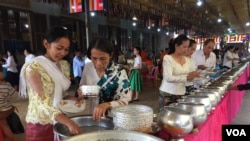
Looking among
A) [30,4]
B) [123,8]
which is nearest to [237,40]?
[123,8]

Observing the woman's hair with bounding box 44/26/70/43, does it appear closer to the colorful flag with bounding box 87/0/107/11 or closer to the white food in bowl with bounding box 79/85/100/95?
the white food in bowl with bounding box 79/85/100/95

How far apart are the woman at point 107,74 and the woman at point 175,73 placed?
991 mm

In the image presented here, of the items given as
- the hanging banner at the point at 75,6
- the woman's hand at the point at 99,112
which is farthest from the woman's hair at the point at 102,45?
the hanging banner at the point at 75,6

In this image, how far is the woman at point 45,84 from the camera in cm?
114

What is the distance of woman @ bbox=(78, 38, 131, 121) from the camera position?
4.27 ft

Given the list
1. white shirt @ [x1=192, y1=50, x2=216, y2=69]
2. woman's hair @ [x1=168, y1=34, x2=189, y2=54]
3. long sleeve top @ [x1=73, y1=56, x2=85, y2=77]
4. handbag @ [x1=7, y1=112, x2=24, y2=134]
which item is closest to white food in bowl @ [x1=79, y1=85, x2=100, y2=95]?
woman's hair @ [x1=168, y1=34, x2=189, y2=54]

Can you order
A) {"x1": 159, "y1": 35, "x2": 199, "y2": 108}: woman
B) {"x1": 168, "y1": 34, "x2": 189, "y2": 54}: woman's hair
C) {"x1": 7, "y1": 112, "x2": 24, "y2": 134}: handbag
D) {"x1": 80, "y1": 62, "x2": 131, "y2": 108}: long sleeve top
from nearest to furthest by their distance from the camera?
{"x1": 80, "y1": 62, "x2": 131, "y2": 108}: long sleeve top < {"x1": 159, "y1": 35, "x2": 199, "y2": 108}: woman < {"x1": 168, "y1": 34, "x2": 189, "y2": 54}: woman's hair < {"x1": 7, "y1": 112, "x2": 24, "y2": 134}: handbag

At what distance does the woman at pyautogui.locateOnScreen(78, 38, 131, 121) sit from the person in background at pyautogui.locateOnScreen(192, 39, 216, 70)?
7.55ft

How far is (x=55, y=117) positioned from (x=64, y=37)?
465mm

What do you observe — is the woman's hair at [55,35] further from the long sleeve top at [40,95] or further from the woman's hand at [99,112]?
the woman's hand at [99,112]

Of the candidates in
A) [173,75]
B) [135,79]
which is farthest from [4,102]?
[135,79]

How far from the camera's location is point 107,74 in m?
1.36

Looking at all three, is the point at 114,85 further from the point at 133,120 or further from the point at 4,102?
the point at 4,102

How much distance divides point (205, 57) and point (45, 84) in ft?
9.43
